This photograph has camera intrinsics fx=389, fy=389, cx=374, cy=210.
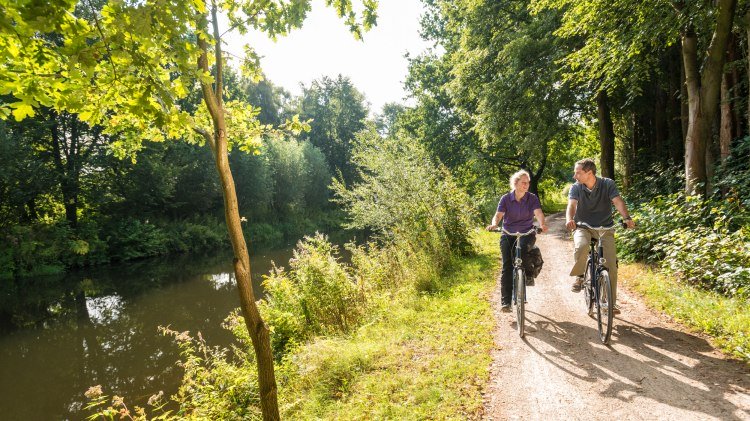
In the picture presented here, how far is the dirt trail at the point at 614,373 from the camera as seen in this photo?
3.50 metres

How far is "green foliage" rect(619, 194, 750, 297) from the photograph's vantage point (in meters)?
5.47

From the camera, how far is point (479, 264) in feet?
32.0

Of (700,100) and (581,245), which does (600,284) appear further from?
(700,100)

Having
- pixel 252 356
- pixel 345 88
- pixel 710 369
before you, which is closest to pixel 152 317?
pixel 252 356

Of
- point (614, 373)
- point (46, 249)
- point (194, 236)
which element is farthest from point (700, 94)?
point (194, 236)

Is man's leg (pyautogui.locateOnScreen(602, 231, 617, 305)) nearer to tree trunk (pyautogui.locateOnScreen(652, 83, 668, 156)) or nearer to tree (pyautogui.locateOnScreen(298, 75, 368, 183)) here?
tree trunk (pyautogui.locateOnScreen(652, 83, 668, 156))

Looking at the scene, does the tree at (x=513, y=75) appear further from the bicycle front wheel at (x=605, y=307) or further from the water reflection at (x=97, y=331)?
the water reflection at (x=97, y=331)

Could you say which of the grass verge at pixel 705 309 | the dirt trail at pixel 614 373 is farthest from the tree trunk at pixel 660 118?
the dirt trail at pixel 614 373

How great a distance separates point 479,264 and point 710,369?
5.84 meters

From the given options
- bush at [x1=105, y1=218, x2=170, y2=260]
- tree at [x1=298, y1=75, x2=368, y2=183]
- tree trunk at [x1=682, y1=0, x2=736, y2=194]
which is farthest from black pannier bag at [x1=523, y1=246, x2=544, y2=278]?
tree at [x1=298, y1=75, x2=368, y2=183]

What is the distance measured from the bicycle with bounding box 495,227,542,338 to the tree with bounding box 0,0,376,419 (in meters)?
3.43

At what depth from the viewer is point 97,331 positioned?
→ 1110 centimetres

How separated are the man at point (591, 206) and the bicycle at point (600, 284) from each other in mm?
78

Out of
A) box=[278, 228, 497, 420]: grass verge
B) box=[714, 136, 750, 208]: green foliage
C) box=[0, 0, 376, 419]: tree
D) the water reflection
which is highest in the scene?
box=[0, 0, 376, 419]: tree
